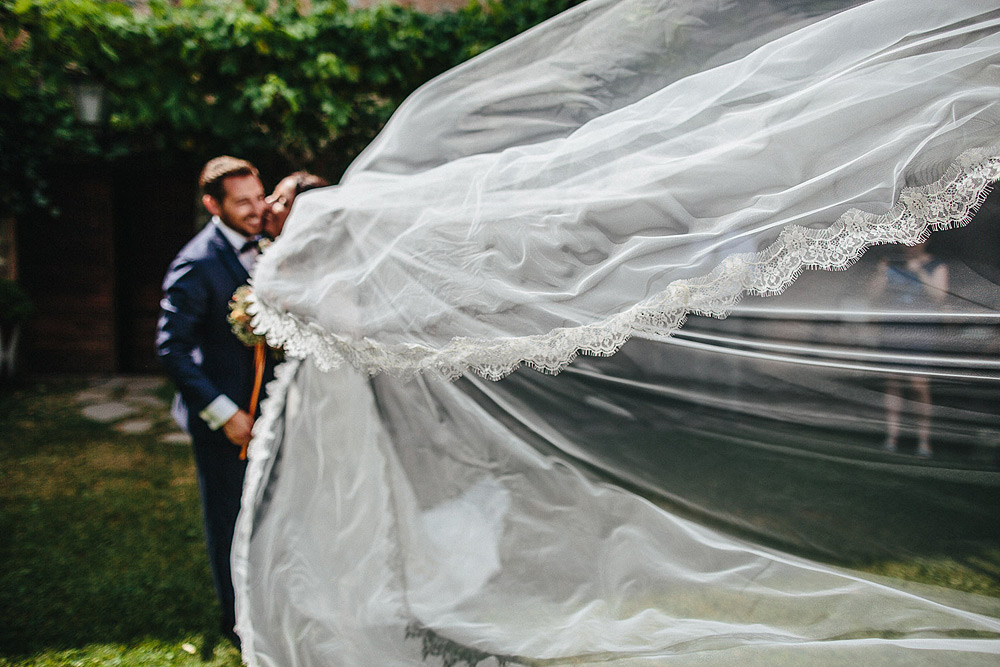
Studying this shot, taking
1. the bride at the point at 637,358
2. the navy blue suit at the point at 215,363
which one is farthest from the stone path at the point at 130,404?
the bride at the point at 637,358

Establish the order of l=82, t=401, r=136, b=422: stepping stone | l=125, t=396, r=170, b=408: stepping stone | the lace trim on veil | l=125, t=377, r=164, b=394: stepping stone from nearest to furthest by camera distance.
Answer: the lace trim on veil → l=82, t=401, r=136, b=422: stepping stone → l=125, t=396, r=170, b=408: stepping stone → l=125, t=377, r=164, b=394: stepping stone

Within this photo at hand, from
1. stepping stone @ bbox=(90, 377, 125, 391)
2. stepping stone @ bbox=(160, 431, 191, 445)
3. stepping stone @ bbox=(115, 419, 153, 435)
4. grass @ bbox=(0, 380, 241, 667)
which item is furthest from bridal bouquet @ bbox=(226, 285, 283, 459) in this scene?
stepping stone @ bbox=(90, 377, 125, 391)

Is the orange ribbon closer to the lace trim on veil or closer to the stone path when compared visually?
the lace trim on veil

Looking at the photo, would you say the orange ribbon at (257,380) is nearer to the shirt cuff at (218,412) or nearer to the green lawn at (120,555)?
the shirt cuff at (218,412)

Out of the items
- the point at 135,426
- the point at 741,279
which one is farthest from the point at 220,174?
the point at 135,426

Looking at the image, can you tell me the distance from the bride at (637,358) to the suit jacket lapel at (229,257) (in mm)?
405

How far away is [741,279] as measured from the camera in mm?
1555

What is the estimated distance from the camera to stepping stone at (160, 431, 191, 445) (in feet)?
18.0

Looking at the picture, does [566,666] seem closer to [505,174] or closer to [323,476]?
[323,476]

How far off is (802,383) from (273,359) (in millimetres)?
1893

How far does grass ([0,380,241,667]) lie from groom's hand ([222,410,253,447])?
853mm

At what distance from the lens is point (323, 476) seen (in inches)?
89.7

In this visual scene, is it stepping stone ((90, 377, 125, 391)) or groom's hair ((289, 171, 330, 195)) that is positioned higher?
groom's hair ((289, 171, 330, 195))

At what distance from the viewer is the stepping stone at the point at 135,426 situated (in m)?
5.78
